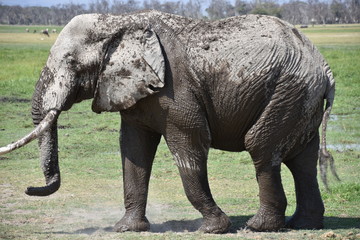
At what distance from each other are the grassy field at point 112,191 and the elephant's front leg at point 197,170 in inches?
7.0

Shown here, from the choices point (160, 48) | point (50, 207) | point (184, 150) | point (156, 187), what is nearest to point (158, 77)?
point (160, 48)

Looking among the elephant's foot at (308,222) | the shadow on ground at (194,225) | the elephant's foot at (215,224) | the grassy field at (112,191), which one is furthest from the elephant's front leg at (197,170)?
the elephant's foot at (308,222)

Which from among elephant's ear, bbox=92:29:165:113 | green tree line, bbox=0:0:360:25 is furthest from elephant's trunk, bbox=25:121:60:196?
green tree line, bbox=0:0:360:25

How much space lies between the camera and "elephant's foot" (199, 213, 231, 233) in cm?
722

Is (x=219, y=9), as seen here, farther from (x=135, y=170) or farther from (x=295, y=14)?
(x=135, y=170)

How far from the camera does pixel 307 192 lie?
24.8 ft

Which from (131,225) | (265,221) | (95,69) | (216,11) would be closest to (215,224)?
(265,221)

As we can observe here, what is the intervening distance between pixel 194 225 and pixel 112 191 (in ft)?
6.31

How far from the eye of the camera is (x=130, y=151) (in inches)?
295

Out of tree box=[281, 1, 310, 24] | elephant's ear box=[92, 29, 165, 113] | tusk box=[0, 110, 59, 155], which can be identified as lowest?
tree box=[281, 1, 310, 24]

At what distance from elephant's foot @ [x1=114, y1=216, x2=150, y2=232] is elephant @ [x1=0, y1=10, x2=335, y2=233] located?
64 cm

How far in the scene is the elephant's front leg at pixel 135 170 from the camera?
7430 mm

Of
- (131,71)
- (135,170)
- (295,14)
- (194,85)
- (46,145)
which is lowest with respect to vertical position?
(295,14)

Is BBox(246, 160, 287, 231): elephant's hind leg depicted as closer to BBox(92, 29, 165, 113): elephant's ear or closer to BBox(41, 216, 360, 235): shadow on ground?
BBox(41, 216, 360, 235): shadow on ground
